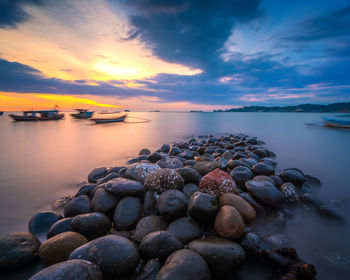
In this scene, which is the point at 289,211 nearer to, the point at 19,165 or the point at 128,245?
the point at 128,245

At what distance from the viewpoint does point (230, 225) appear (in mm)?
2549

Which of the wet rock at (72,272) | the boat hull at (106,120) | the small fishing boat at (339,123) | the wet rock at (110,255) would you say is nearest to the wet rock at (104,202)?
the wet rock at (110,255)

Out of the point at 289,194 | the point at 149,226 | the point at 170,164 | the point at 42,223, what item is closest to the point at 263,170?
the point at 289,194

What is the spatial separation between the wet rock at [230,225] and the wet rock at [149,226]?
924mm

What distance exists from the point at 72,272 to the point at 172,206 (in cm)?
164

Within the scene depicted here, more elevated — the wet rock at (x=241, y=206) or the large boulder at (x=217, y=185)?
the large boulder at (x=217, y=185)

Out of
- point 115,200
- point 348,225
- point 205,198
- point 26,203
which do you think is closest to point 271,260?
point 205,198

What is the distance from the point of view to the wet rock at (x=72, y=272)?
65.2 inches

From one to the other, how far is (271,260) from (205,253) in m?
0.93

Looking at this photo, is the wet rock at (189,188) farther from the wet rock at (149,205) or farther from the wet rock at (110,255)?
the wet rock at (110,255)

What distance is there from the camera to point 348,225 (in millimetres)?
3260

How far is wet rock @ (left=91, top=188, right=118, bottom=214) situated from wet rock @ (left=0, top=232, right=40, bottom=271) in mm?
1010

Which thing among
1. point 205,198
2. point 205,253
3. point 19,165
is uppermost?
point 205,198

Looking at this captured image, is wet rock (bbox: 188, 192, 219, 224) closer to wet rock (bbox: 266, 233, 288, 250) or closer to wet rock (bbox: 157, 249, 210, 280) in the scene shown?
wet rock (bbox: 157, 249, 210, 280)
